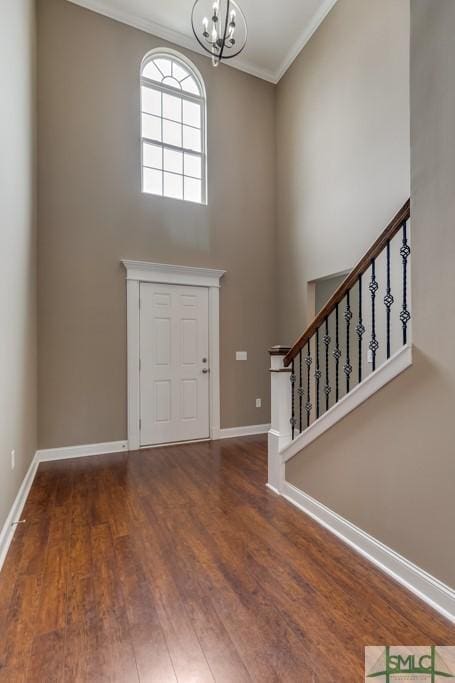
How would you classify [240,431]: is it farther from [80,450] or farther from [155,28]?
[155,28]

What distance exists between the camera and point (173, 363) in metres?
4.29

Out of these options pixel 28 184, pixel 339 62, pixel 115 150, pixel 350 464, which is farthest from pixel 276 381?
pixel 339 62

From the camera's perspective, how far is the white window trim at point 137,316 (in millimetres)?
4027

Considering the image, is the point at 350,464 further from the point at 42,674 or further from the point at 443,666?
the point at 42,674

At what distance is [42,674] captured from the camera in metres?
1.26

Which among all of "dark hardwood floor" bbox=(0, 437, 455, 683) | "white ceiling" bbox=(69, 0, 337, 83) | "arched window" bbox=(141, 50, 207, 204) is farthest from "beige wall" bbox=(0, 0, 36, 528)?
"arched window" bbox=(141, 50, 207, 204)

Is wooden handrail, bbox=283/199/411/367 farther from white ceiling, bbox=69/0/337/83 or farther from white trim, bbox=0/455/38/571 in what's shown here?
white ceiling, bbox=69/0/337/83

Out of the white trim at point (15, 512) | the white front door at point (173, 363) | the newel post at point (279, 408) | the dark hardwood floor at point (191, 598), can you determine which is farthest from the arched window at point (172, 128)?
the dark hardwood floor at point (191, 598)

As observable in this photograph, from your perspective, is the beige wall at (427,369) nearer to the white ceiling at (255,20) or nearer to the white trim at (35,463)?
the white trim at (35,463)

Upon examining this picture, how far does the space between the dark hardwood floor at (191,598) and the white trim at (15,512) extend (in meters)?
0.07

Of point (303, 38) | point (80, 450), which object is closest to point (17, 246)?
point (80, 450)

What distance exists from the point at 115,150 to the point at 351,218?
284 centimetres

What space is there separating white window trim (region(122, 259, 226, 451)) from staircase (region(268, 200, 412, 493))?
1528 mm

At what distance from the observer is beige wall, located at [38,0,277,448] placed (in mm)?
3721
